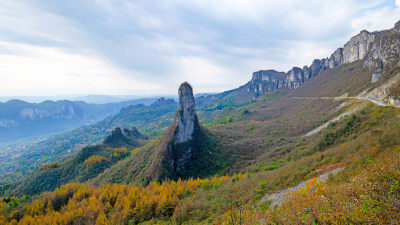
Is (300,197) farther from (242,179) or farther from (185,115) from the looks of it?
(185,115)

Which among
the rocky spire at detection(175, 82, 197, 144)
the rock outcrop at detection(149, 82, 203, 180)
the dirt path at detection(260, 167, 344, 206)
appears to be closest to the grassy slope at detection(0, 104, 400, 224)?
the dirt path at detection(260, 167, 344, 206)

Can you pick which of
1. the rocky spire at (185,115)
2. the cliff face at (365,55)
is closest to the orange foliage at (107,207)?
the rocky spire at (185,115)

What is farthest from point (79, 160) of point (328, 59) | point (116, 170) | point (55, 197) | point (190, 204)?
point (328, 59)

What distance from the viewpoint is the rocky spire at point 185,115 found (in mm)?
56000

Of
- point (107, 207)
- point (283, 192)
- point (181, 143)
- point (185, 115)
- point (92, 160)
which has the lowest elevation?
point (92, 160)

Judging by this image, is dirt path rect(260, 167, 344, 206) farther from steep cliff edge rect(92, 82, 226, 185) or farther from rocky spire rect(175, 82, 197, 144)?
rocky spire rect(175, 82, 197, 144)

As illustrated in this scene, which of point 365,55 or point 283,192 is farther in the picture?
point 365,55

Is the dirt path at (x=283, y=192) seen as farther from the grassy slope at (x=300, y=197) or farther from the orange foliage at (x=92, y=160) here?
the orange foliage at (x=92, y=160)

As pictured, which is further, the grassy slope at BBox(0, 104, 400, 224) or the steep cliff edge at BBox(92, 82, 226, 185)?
the steep cliff edge at BBox(92, 82, 226, 185)

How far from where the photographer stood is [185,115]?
2274 inches

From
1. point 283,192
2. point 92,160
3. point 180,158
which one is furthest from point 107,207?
point 92,160

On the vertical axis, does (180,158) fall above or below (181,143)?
below

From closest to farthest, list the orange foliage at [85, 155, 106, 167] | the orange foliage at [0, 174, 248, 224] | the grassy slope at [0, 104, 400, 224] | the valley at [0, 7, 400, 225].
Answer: the grassy slope at [0, 104, 400, 224], the valley at [0, 7, 400, 225], the orange foliage at [0, 174, 248, 224], the orange foliage at [85, 155, 106, 167]

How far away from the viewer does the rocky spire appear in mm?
56000
